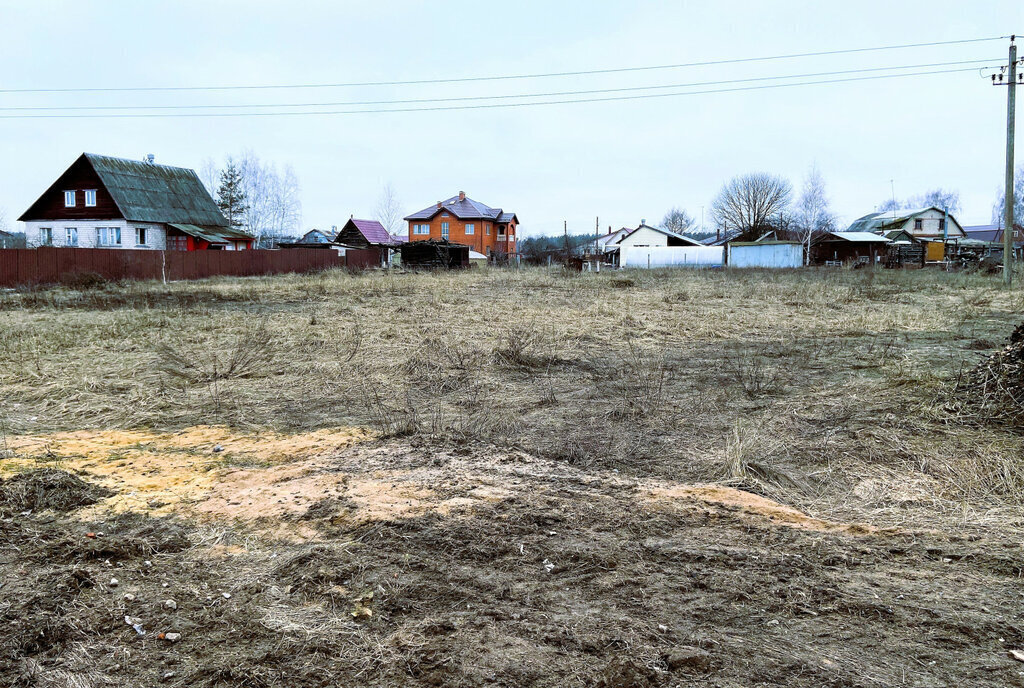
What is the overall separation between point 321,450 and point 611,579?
122 inches

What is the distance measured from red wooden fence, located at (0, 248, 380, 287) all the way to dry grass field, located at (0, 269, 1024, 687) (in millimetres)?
17706

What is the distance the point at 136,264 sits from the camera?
2641 centimetres

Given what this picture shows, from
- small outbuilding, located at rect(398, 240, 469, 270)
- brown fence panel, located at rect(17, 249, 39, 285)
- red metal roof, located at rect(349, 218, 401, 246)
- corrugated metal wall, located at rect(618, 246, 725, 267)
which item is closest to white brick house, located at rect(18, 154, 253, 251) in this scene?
small outbuilding, located at rect(398, 240, 469, 270)

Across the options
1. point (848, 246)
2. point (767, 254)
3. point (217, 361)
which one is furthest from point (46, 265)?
point (848, 246)

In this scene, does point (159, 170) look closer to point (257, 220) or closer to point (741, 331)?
point (257, 220)

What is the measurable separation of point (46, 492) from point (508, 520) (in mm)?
2925

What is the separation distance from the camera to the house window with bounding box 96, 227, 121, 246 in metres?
41.3

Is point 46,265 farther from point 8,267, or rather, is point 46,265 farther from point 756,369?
point 756,369

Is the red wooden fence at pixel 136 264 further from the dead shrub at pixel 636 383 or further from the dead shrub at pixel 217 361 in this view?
the dead shrub at pixel 636 383

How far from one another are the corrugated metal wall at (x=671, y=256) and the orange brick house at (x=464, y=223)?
1504 centimetres

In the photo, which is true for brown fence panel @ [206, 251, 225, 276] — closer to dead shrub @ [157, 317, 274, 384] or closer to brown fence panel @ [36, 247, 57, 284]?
brown fence panel @ [36, 247, 57, 284]

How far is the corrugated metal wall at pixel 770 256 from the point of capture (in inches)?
2052

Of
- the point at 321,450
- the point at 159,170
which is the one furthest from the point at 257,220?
the point at 321,450

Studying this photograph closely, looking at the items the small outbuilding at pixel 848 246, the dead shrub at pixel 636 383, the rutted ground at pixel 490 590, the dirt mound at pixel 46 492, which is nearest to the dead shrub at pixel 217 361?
the dirt mound at pixel 46 492
